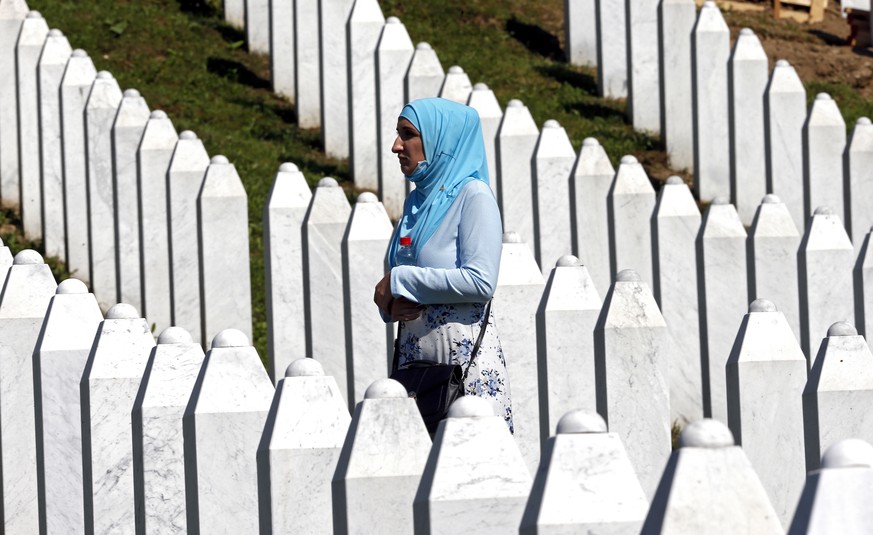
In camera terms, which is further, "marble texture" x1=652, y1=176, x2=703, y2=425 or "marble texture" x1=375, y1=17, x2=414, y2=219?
"marble texture" x1=375, y1=17, x2=414, y2=219

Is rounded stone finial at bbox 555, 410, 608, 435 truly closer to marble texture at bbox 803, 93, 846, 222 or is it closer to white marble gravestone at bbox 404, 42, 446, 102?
marble texture at bbox 803, 93, 846, 222

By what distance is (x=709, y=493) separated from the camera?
2934 mm

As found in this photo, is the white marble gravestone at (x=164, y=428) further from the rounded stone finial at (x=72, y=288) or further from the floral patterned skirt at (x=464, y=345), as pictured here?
the rounded stone finial at (x=72, y=288)

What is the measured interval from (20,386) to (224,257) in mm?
2085

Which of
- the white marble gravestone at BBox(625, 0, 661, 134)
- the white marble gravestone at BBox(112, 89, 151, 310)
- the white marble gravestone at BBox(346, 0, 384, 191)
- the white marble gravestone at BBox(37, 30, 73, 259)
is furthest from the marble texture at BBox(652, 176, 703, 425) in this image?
the white marble gravestone at BBox(625, 0, 661, 134)

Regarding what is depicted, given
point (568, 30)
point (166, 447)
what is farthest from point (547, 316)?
point (568, 30)

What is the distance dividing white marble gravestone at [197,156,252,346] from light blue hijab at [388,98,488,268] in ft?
10.8

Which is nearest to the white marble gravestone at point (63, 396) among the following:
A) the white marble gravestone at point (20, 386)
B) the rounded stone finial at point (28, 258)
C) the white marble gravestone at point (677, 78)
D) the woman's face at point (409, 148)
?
the white marble gravestone at point (20, 386)

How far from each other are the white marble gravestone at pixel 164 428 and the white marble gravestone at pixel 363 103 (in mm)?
5746

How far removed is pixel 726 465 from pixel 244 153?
839 cm

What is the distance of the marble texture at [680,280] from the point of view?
7879 millimetres

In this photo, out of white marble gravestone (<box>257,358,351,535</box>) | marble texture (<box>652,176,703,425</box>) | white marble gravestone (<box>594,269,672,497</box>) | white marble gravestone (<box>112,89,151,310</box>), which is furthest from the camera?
white marble gravestone (<box>112,89,151,310</box>)

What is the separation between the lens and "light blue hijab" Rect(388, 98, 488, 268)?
192 inches

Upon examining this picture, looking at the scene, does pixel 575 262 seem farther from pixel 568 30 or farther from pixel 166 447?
pixel 568 30
